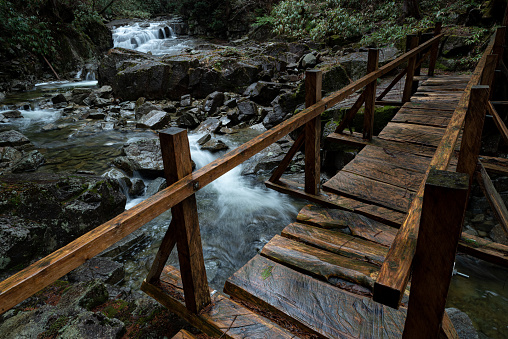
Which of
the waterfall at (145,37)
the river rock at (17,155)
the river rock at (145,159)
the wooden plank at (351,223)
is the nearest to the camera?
the wooden plank at (351,223)

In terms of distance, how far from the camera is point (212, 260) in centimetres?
477

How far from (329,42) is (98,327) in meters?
14.3

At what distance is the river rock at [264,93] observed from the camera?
10.9m

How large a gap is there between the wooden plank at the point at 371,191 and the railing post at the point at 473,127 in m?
0.61

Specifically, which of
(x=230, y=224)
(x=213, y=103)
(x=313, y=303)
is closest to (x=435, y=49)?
(x=230, y=224)

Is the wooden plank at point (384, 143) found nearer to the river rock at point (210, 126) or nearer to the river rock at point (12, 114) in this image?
the river rock at point (210, 126)

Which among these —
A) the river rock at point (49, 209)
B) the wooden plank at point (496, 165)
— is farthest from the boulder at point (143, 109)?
the wooden plank at point (496, 165)

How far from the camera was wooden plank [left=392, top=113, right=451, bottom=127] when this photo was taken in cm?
474

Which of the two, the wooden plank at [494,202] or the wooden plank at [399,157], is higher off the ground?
the wooden plank at [399,157]

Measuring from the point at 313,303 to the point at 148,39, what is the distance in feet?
79.3

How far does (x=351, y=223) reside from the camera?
279cm

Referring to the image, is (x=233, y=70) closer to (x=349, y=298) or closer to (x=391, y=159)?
(x=391, y=159)

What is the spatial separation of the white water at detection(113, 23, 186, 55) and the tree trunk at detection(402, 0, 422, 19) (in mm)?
13193

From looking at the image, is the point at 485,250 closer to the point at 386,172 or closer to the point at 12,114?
the point at 386,172
